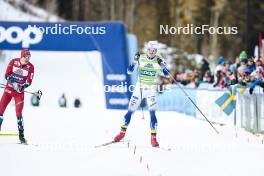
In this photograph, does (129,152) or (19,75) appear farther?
(19,75)

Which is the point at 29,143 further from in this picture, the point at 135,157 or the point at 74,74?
the point at 74,74

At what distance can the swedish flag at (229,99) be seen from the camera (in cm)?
1960

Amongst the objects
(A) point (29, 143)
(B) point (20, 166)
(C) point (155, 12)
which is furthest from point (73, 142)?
(C) point (155, 12)

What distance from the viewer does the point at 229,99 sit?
2052 centimetres

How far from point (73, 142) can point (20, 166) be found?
3.98 meters

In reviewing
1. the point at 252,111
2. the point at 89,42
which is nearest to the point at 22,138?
the point at 252,111

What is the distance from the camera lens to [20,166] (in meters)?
11.3

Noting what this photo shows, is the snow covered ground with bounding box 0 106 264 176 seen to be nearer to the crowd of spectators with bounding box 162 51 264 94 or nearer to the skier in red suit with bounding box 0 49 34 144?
the skier in red suit with bounding box 0 49 34 144

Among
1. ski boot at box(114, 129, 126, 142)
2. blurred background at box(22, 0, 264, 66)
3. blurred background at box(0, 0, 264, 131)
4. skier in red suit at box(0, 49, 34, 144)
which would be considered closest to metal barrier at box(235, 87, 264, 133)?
blurred background at box(0, 0, 264, 131)

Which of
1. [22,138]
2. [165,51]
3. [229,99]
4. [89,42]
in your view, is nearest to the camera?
[22,138]

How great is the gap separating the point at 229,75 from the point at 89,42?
10.7 m

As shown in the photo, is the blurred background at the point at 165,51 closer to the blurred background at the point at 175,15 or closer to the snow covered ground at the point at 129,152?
the blurred background at the point at 175,15

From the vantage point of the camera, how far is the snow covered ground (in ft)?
36.6

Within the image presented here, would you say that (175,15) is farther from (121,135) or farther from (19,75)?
(19,75)
